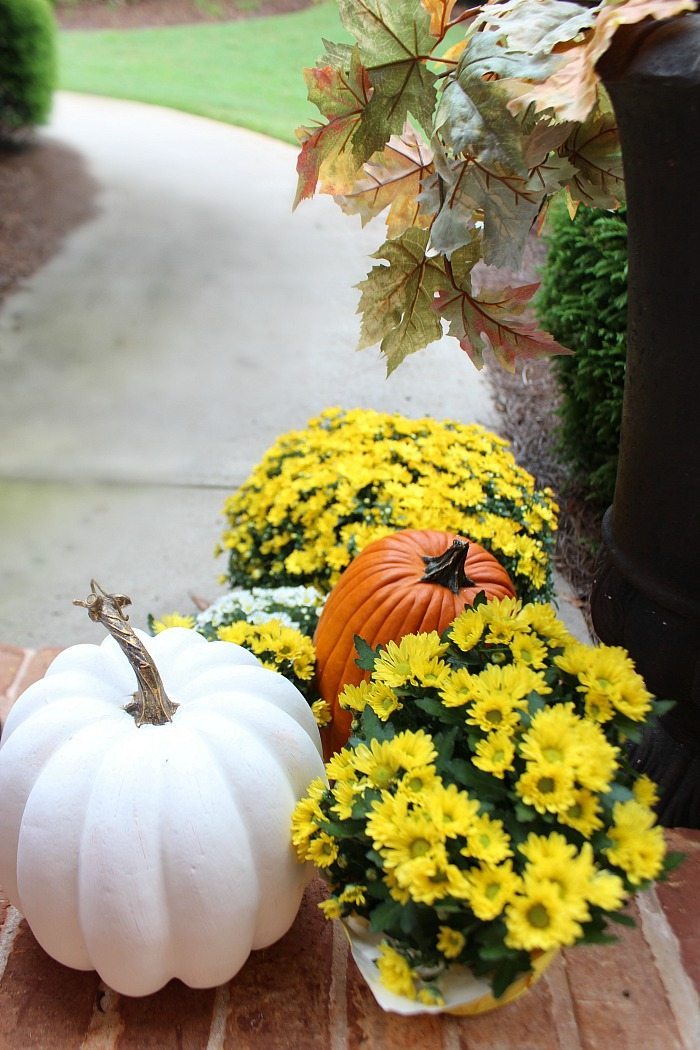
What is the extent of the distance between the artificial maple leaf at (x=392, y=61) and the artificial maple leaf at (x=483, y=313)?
20cm

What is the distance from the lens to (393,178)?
1388 millimetres

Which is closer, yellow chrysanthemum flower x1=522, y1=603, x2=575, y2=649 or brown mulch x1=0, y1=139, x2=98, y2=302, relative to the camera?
yellow chrysanthemum flower x1=522, y1=603, x2=575, y2=649

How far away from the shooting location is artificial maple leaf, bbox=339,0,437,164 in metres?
1.15

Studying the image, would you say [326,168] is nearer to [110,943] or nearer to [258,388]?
[110,943]

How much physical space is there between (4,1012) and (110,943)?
205 mm

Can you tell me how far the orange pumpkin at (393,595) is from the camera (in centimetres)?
162

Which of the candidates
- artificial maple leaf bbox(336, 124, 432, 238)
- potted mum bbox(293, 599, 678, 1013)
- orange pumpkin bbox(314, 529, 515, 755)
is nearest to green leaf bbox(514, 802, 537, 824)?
potted mum bbox(293, 599, 678, 1013)

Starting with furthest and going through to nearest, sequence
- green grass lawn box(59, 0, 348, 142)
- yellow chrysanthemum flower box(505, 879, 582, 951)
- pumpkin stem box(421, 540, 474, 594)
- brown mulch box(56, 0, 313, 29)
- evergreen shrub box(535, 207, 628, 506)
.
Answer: brown mulch box(56, 0, 313, 29) → green grass lawn box(59, 0, 348, 142) → evergreen shrub box(535, 207, 628, 506) → pumpkin stem box(421, 540, 474, 594) → yellow chrysanthemum flower box(505, 879, 582, 951)

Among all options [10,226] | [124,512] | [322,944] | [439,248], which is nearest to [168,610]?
[124,512]

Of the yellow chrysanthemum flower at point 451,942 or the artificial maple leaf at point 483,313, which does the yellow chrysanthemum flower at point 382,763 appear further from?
the artificial maple leaf at point 483,313

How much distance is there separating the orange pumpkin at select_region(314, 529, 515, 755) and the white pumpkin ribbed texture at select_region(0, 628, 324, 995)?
406mm

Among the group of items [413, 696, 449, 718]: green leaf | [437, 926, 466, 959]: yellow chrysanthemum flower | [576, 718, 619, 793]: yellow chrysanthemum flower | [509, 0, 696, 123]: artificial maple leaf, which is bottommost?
[437, 926, 466, 959]: yellow chrysanthemum flower

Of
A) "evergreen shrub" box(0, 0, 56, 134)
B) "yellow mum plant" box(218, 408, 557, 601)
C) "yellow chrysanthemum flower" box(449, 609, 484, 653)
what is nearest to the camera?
"yellow chrysanthemum flower" box(449, 609, 484, 653)

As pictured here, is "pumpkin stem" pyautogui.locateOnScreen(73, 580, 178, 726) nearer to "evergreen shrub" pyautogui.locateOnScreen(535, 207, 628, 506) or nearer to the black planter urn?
the black planter urn
